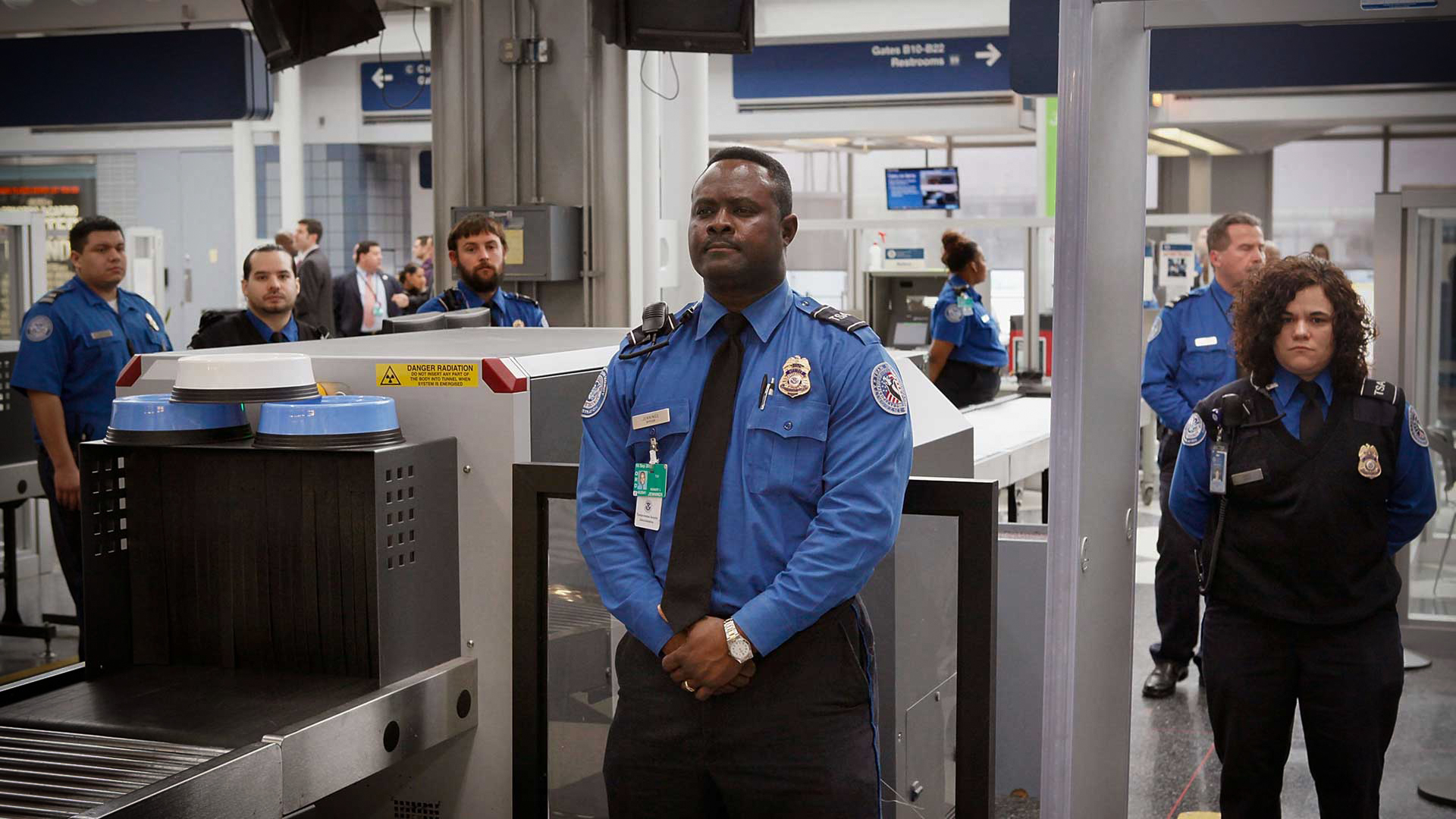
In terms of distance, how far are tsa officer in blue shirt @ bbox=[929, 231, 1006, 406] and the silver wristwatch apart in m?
5.77

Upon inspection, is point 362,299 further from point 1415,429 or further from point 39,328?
point 1415,429

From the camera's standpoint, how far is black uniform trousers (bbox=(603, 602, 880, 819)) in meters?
2.04

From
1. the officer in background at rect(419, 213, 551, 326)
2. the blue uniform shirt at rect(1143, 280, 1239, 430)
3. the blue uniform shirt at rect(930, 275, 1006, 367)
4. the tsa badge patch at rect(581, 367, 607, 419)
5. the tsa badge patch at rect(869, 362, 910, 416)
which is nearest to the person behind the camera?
the tsa badge patch at rect(869, 362, 910, 416)

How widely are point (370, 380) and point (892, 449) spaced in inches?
35.1

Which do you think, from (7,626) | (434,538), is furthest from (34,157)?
(434,538)

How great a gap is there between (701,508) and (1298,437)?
1.47 metres

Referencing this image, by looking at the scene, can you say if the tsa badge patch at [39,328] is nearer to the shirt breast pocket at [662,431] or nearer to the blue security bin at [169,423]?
the blue security bin at [169,423]

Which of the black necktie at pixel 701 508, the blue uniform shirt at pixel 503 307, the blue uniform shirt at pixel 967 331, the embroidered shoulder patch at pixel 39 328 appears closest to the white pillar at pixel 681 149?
→ the blue uniform shirt at pixel 503 307

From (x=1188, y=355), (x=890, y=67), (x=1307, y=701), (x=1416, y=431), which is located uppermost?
(x=890, y=67)

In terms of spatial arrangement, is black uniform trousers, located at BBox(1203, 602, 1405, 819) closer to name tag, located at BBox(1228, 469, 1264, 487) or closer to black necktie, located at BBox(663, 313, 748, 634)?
name tag, located at BBox(1228, 469, 1264, 487)

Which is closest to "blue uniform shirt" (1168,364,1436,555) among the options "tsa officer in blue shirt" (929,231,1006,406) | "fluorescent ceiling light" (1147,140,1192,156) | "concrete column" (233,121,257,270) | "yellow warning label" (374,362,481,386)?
"yellow warning label" (374,362,481,386)

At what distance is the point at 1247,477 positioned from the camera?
9.57 ft

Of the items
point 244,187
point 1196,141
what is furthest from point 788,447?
point 1196,141

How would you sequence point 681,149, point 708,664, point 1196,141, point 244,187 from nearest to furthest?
point 708,664
point 681,149
point 244,187
point 1196,141
